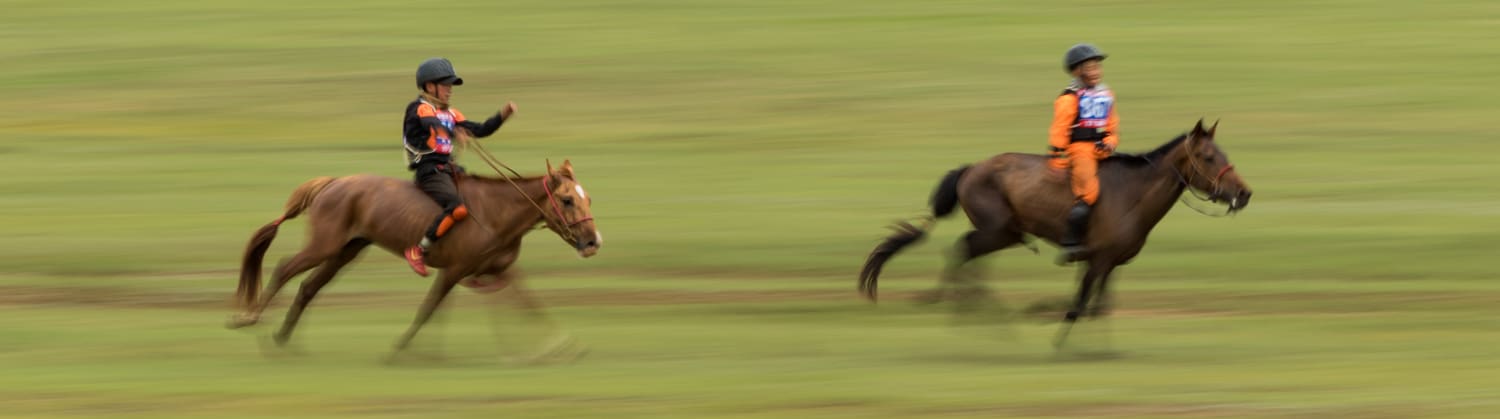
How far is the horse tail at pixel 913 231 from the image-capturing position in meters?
14.9

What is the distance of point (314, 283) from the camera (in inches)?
521

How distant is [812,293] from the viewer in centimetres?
1723

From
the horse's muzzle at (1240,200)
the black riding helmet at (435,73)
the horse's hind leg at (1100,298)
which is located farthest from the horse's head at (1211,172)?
the black riding helmet at (435,73)

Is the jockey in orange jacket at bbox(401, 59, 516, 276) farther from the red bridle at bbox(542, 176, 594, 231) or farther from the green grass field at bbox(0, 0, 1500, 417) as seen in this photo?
the green grass field at bbox(0, 0, 1500, 417)

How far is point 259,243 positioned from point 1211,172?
19.5ft

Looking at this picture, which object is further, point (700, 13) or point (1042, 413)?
point (700, 13)

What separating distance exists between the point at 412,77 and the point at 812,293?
14.5 meters

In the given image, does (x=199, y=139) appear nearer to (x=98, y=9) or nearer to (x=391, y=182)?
(x=98, y=9)

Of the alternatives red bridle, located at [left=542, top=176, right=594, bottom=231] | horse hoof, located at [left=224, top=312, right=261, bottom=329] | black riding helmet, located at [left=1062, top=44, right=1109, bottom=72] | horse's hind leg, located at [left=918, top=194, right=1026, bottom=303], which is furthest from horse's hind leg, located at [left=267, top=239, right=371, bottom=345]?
black riding helmet, located at [left=1062, top=44, right=1109, bottom=72]

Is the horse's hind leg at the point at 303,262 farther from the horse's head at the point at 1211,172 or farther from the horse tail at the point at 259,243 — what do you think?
the horse's head at the point at 1211,172

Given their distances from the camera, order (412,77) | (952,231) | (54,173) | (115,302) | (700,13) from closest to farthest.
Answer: (115,302) < (952,231) < (54,173) < (412,77) < (700,13)

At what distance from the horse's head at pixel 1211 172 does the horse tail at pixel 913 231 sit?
1771mm

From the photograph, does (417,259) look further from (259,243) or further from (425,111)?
(259,243)

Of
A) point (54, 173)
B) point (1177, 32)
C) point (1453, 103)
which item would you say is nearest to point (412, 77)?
point (54, 173)
